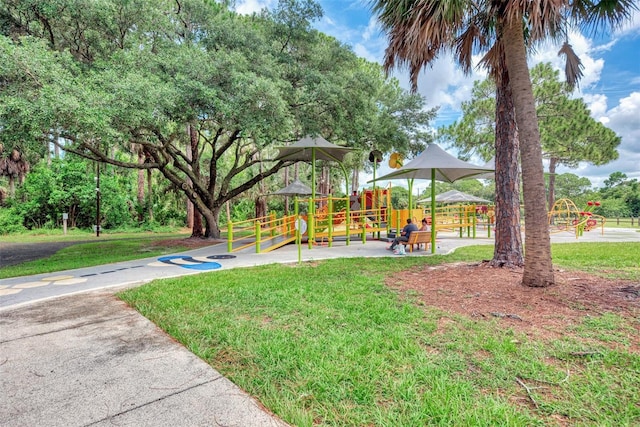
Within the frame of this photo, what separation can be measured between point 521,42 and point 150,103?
25.7 ft

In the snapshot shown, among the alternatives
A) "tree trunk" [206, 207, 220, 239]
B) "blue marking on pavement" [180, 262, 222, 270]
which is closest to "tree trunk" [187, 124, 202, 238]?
"tree trunk" [206, 207, 220, 239]

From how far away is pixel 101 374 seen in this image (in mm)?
2670

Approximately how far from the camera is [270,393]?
7.73ft

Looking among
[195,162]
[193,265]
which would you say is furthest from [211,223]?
[193,265]

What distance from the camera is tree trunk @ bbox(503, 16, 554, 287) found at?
196 inches

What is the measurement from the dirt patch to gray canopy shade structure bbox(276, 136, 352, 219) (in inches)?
258

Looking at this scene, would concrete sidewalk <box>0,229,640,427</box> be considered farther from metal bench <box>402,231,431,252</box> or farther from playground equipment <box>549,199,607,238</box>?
playground equipment <box>549,199,607,238</box>

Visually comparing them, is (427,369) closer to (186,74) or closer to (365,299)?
(365,299)

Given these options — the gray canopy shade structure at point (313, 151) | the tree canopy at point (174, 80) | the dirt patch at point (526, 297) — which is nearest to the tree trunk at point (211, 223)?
the tree canopy at point (174, 80)

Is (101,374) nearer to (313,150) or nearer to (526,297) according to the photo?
(526,297)

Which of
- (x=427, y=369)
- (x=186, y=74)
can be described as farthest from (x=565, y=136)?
(x=427, y=369)

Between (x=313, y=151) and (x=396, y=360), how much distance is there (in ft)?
33.5

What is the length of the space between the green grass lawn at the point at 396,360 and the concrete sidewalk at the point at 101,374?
198 millimetres

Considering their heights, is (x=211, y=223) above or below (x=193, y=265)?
above
